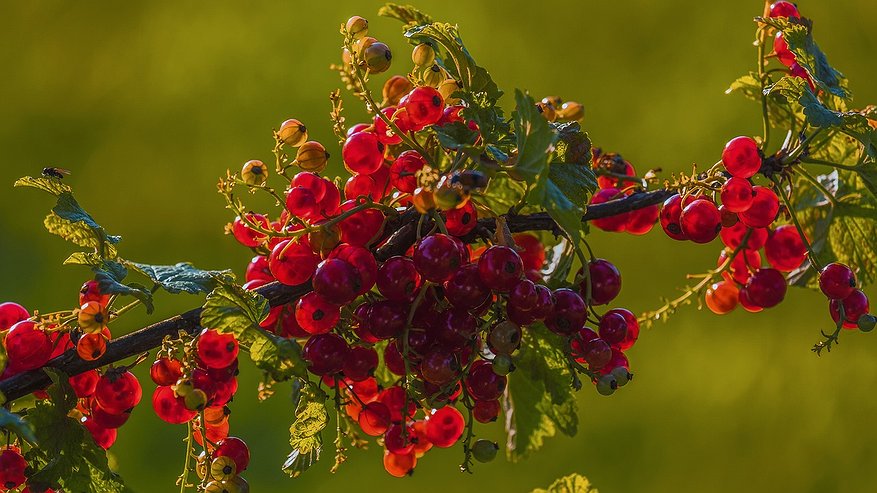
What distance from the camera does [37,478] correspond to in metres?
0.47

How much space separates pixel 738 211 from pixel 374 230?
22 centimetres

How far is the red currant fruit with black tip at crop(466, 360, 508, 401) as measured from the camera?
51cm

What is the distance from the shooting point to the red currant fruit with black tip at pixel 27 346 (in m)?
0.49

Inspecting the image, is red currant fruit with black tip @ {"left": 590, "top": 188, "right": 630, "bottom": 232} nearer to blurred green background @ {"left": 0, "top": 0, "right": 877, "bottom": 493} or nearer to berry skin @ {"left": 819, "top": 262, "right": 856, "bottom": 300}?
berry skin @ {"left": 819, "top": 262, "right": 856, "bottom": 300}

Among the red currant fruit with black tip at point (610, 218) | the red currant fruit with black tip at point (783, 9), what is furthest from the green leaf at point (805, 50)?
the red currant fruit with black tip at point (610, 218)

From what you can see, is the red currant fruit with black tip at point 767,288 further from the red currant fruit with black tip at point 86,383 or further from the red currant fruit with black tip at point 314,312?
the red currant fruit with black tip at point 86,383

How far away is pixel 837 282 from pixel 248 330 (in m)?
0.39

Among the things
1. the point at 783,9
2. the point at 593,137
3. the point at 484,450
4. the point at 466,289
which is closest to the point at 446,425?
the point at 484,450

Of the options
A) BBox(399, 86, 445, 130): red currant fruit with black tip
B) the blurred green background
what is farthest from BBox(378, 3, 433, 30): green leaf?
the blurred green background

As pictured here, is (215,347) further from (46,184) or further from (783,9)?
(783,9)

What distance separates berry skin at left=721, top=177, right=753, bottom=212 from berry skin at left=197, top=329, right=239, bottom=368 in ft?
0.99

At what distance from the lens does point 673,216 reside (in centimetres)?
56

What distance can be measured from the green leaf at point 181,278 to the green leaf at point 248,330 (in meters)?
0.02

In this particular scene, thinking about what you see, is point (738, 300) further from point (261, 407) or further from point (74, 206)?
point (261, 407)
